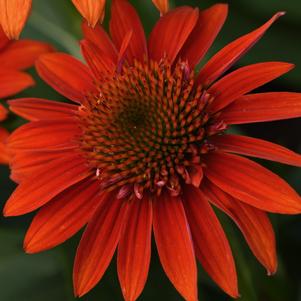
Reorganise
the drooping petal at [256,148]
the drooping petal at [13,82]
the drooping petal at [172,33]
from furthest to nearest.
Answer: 1. the drooping petal at [13,82]
2. the drooping petal at [172,33]
3. the drooping petal at [256,148]

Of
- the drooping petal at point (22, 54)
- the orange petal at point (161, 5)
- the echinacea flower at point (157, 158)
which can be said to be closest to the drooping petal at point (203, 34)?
the echinacea flower at point (157, 158)

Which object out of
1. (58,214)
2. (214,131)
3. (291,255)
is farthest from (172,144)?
(291,255)

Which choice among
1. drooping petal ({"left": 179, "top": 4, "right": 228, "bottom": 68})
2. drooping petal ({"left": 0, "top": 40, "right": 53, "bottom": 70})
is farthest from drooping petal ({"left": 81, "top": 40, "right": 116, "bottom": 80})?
drooping petal ({"left": 0, "top": 40, "right": 53, "bottom": 70})

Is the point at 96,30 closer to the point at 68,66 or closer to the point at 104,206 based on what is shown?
the point at 68,66

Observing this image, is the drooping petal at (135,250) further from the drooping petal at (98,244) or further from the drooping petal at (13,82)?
the drooping petal at (13,82)

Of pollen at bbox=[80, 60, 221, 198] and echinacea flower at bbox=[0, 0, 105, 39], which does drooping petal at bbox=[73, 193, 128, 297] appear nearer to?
pollen at bbox=[80, 60, 221, 198]
